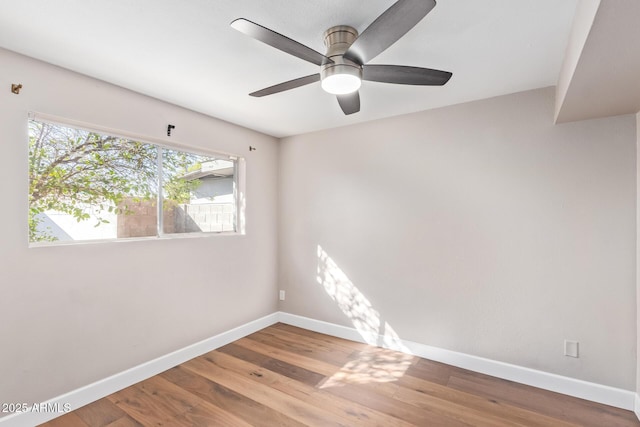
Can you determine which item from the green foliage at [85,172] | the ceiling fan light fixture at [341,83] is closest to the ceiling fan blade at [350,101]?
the ceiling fan light fixture at [341,83]

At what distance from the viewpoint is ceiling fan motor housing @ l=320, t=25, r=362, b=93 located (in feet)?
5.13

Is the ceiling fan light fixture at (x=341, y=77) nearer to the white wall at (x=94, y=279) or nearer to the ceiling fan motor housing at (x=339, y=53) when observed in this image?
the ceiling fan motor housing at (x=339, y=53)

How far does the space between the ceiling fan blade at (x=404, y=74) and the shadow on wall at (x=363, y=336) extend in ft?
7.07

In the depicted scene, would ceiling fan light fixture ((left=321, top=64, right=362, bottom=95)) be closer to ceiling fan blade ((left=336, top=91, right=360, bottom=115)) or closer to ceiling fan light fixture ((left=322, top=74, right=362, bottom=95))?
ceiling fan light fixture ((left=322, top=74, right=362, bottom=95))

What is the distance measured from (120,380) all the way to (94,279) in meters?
0.81

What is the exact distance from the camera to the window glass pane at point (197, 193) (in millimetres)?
2777

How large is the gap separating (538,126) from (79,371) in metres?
3.81

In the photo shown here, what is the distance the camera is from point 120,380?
7.63 feet

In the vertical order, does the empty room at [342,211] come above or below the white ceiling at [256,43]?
below

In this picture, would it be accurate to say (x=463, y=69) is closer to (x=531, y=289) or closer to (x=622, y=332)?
(x=531, y=289)

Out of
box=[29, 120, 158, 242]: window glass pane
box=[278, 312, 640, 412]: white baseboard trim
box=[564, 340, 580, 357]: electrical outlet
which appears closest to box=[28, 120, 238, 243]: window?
box=[29, 120, 158, 242]: window glass pane

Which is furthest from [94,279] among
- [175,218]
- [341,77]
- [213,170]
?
[341,77]

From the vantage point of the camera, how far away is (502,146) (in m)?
2.52

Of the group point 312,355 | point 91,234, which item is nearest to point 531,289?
point 312,355
